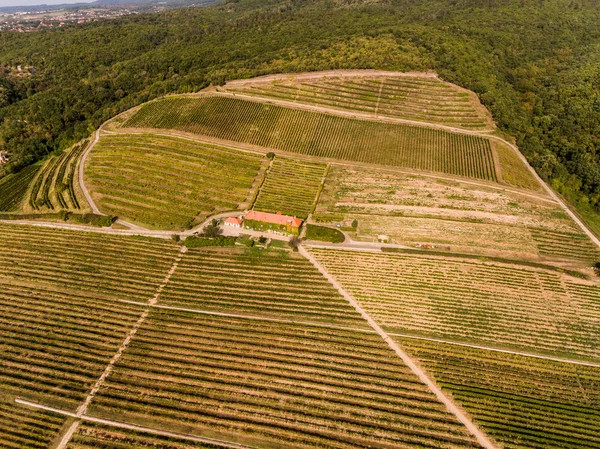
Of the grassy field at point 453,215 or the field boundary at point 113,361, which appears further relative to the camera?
the grassy field at point 453,215

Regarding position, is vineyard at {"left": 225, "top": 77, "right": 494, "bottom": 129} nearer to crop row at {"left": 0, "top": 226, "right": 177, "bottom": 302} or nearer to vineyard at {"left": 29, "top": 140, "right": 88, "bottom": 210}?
vineyard at {"left": 29, "top": 140, "right": 88, "bottom": 210}

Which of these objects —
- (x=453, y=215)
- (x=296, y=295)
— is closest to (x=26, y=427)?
(x=296, y=295)

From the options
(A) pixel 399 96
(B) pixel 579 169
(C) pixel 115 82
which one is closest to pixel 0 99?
(C) pixel 115 82

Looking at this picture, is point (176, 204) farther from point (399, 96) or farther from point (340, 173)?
point (399, 96)

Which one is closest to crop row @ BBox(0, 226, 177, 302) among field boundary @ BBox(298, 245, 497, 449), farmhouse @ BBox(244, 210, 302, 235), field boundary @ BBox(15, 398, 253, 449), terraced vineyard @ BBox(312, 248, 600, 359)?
farmhouse @ BBox(244, 210, 302, 235)

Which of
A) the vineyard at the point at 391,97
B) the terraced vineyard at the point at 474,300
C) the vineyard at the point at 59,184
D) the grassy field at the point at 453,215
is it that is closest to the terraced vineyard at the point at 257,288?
the terraced vineyard at the point at 474,300

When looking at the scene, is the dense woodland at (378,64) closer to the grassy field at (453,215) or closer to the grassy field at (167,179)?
the grassy field at (453,215)
